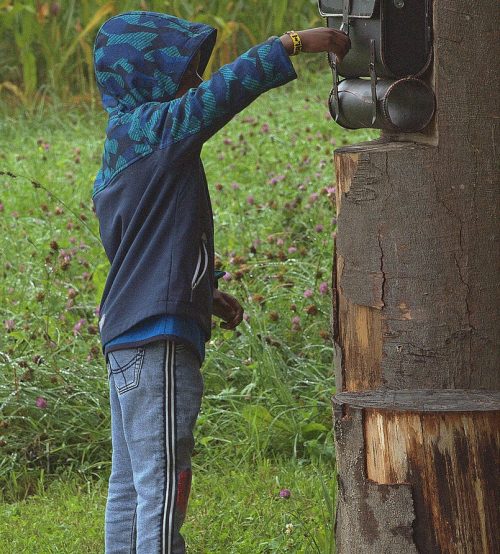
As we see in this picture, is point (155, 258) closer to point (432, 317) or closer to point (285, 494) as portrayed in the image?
point (432, 317)

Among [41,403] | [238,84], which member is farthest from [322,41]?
[41,403]

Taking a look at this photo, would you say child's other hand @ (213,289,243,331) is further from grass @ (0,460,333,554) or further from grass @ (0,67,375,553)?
grass @ (0,460,333,554)

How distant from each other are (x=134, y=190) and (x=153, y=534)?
808 mm

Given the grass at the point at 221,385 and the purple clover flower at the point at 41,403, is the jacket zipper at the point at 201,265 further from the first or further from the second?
the purple clover flower at the point at 41,403

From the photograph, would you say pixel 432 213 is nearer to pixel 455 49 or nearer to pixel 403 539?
pixel 455 49

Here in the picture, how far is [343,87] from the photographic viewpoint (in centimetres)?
286

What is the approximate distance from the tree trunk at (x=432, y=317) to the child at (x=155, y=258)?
314 millimetres

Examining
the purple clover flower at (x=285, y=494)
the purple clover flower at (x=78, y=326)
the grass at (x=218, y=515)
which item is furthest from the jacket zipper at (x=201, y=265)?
the purple clover flower at (x=78, y=326)

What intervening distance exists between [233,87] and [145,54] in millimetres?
307

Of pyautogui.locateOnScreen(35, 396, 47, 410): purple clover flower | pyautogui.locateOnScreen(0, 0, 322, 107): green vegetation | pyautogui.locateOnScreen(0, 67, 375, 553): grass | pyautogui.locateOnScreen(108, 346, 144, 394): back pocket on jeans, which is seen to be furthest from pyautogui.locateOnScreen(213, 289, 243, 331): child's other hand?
pyautogui.locateOnScreen(0, 0, 322, 107): green vegetation

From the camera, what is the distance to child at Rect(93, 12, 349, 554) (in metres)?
2.75

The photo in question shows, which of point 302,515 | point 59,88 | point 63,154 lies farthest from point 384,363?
point 59,88

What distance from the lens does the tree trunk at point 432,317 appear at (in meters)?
2.49

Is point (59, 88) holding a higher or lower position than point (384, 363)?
higher
